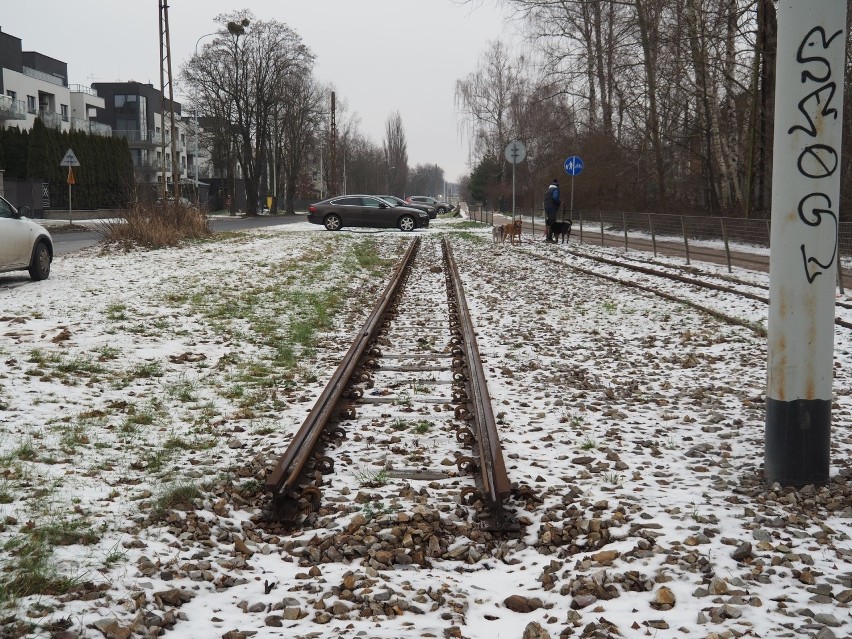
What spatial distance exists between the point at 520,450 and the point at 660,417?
1409 millimetres

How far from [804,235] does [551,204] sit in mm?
23901

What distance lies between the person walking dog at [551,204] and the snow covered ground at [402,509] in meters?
18.3

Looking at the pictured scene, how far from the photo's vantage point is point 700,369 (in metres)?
8.38

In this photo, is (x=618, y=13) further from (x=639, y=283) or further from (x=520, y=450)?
(x=520, y=450)

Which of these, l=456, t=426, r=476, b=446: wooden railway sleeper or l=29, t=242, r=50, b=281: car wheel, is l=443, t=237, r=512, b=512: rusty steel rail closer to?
l=456, t=426, r=476, b=446: wooden railway sleeper

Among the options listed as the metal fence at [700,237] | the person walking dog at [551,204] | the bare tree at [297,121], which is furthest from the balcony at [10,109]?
the metal fence at [700,237]

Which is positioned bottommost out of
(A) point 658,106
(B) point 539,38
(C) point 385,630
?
(C) point 385,630

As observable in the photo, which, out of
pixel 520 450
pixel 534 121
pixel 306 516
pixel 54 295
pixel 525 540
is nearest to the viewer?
pixel 525 540

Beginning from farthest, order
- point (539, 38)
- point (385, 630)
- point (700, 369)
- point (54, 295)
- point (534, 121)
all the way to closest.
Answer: point (534, 121)
point (539, 38)
point (54, 295)
point (700, 369)
point (385, 630)

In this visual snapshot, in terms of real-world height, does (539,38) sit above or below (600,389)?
above

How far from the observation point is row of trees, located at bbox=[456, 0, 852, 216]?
27047 millimetres

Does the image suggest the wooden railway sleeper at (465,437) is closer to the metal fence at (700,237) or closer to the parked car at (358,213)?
the metal fence at (700,237)

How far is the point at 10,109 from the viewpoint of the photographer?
63.4 metres

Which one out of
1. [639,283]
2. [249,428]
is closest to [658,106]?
[639,283]
